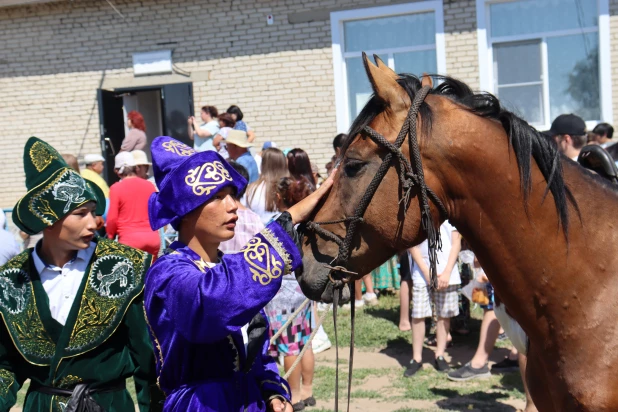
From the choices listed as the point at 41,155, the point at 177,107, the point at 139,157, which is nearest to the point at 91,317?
the point at 41,155

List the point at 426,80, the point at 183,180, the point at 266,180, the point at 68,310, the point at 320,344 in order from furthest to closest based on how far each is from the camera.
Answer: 1. the point at 320,344
2. the point at 266,180
3. the point at 68,310
4. the point at 426,80
5. the point at 183,180

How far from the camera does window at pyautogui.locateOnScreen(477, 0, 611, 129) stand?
1173cm

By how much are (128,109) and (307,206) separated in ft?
42.3

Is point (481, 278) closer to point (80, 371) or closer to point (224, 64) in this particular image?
point (80, 371)

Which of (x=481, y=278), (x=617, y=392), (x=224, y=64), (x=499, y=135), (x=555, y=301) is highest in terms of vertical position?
(x=224, y=64)

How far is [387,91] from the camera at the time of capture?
8.92 ft

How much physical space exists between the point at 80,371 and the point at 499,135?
Answer: 202cm

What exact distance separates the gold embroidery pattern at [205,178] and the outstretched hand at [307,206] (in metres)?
0.29

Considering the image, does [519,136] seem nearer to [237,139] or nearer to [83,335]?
[83,335]

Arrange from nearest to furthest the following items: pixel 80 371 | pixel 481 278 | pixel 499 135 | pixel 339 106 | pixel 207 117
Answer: pixel 499 135, pixel 80 371, pixel 481 278, pixel 207 117, pixel 339 106

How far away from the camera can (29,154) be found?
3176mm

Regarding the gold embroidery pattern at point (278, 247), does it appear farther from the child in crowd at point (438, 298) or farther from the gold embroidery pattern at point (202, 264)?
the child in crowd at point (438, 298)

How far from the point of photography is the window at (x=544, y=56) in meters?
11.7

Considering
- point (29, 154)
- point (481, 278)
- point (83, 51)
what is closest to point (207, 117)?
point (83, 51)
